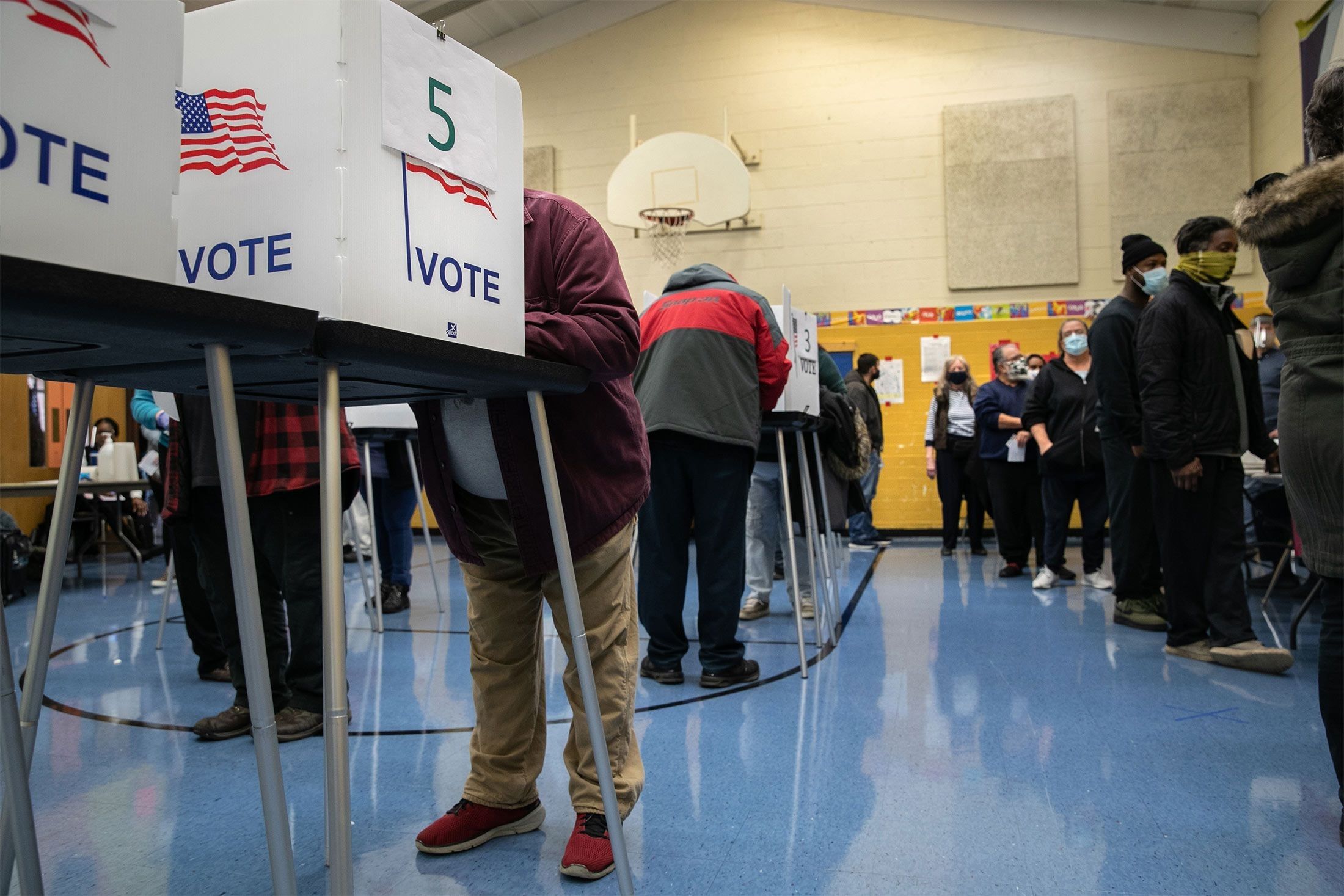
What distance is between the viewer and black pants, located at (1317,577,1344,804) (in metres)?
1.69

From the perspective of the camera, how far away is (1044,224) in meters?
7.63

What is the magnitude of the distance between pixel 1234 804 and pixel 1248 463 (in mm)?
3140

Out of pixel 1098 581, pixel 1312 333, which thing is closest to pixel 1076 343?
pixel 1098 581

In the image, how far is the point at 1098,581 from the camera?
15.8ft

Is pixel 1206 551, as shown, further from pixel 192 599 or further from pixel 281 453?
pixel 192 599

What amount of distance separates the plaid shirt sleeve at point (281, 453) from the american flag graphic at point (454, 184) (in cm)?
126

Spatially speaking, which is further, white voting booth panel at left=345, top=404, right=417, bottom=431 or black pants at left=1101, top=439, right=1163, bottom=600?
white voting booth panel at left=345, top=404, right=417, bottom=431

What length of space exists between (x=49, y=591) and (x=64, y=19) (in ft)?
2.18

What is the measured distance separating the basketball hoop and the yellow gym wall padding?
56.7 inches

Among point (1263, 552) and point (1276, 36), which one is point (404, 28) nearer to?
point (1263, 552)

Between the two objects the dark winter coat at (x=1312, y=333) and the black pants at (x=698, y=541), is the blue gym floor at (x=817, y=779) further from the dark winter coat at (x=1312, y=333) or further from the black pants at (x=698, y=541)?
the dark winter coat at (x=1312, y=333)

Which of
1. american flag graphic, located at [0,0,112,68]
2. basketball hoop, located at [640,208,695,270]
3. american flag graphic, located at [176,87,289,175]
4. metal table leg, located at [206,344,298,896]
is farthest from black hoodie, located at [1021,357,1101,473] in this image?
american flag graphic, located at [0,0,112,68]

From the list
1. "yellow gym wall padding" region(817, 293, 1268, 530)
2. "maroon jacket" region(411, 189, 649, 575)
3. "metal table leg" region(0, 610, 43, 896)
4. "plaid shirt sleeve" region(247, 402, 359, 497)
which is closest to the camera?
"metal table leg" region(0, 610, 43, 896)

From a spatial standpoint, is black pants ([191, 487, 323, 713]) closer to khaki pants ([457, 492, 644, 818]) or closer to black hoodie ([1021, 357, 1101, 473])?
khaki pants ([457, 492, 644, 818])
